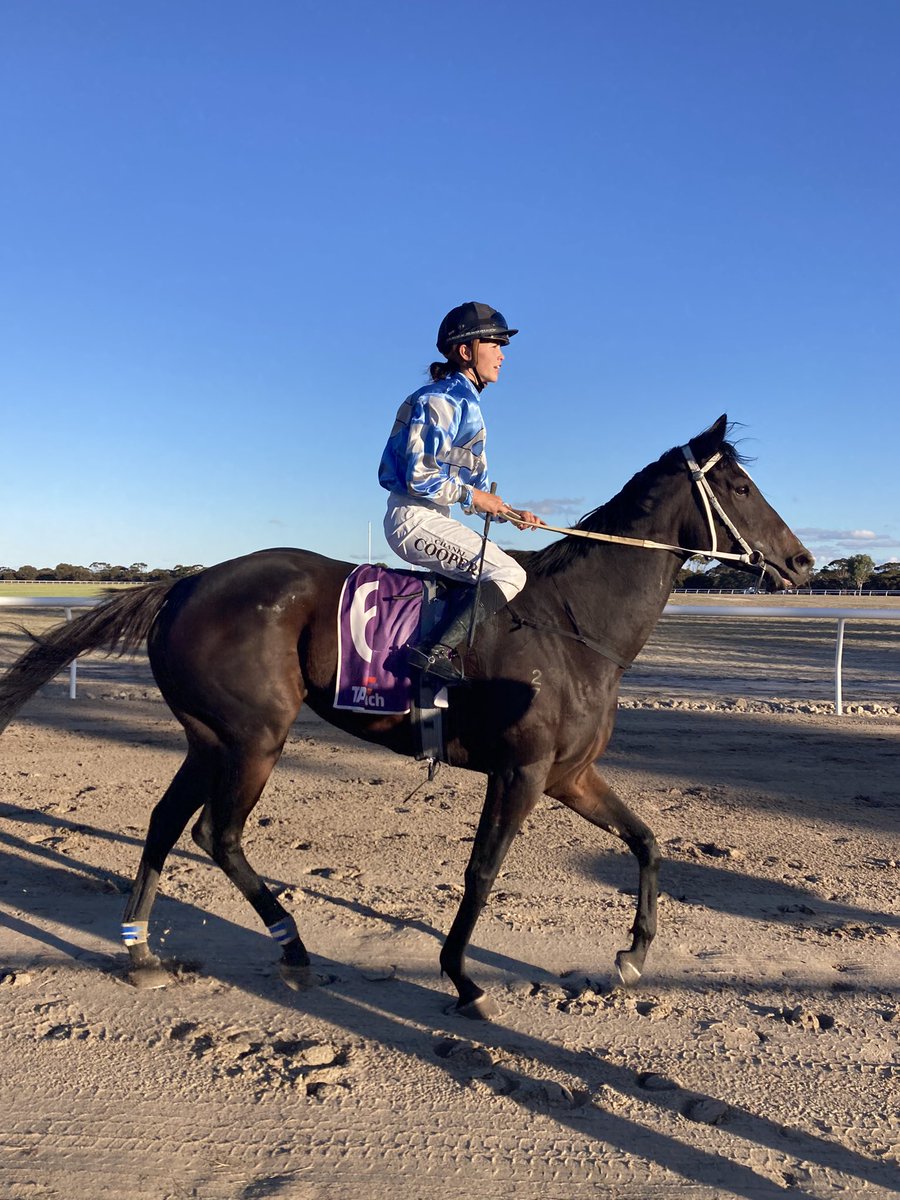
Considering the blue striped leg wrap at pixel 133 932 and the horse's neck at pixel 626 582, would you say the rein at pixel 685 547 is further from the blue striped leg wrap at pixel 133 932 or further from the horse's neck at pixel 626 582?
the blue striped leg wrap at pixel 133 932

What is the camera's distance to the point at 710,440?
4.09 m

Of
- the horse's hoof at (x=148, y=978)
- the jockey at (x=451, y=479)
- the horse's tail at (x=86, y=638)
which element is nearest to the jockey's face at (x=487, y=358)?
the jockey at (x=451, y=479)

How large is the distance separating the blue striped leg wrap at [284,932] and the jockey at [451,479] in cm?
122

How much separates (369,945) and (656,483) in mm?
2537

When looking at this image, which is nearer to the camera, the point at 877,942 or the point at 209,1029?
the point at 209,1029

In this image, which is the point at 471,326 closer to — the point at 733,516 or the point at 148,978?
the point at 733,516

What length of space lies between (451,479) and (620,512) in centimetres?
87

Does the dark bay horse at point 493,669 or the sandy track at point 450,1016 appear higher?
the dark bay horse at point 493,669

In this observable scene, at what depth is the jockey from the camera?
3.88 meters

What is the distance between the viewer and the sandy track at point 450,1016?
8.23ft

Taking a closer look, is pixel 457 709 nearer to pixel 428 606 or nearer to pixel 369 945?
pixel 428 606

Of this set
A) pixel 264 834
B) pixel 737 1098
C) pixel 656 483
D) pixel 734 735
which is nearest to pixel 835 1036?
pixel 737 1098

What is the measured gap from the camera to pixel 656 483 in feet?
13.8

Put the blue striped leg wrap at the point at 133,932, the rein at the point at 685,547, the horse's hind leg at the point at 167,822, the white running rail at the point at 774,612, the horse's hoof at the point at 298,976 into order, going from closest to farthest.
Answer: the horse's hoof at the point at 298,976, the blue striped leg wrap at the point at 133,932, the horse's hind leg at the point at 167,822, the rein at the point at 685,547, the white running rail at the point at 774,612
